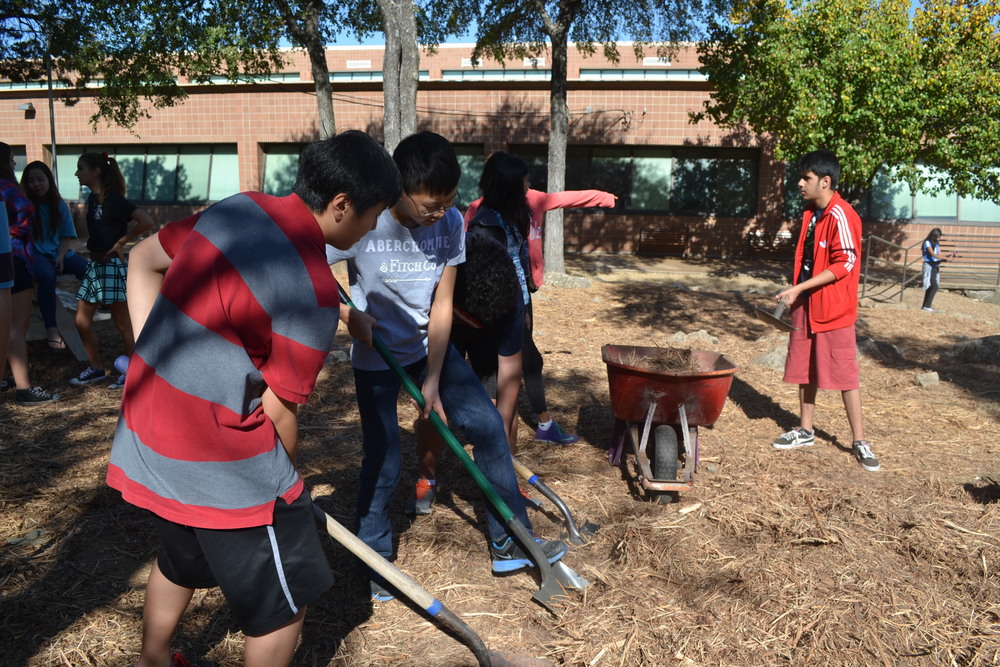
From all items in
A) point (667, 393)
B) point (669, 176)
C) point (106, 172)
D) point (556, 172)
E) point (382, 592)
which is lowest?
point (382, 592)

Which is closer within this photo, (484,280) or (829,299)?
(484,280)

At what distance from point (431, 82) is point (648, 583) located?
18.4 m

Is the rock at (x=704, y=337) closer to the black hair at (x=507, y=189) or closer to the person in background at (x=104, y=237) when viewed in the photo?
the black hair at (x=507, y=189)

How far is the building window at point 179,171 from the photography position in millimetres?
21828

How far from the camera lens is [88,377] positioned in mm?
5785

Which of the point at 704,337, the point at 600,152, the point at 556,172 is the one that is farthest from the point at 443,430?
the point at 600,152

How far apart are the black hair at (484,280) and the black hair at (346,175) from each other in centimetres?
134

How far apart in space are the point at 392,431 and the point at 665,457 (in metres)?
1.60

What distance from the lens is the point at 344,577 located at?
124 inches

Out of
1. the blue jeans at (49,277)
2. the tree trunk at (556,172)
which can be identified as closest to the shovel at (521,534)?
the blue jeans at (49,277)

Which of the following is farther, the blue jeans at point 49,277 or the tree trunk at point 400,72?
the tree trunk at point 400,72

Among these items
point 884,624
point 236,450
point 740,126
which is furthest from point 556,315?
point 740,126

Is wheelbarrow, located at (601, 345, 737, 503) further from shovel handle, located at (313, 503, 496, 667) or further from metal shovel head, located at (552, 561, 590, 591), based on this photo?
shovel handle, located at (313, 503, 496, 667)

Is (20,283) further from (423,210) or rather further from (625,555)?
(625,555)
